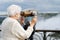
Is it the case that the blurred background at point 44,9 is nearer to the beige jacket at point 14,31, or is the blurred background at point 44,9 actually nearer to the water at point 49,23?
the water at point 49,23

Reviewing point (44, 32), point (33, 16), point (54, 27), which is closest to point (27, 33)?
point (33, 16)

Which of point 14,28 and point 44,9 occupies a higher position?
point 14,28

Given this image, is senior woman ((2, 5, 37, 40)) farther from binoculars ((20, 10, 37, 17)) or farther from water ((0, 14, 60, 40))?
water ((0, 14, 60, 40))

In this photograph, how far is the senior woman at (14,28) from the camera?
7.02 feet

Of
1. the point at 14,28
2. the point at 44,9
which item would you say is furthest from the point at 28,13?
the point at 44,9

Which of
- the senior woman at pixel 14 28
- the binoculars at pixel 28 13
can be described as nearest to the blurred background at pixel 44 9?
the binoculars at pixel 28 13

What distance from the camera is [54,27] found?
A: 5.30 m

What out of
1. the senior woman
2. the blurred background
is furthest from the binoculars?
the blurred background

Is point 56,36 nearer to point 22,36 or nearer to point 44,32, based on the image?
point 44,32

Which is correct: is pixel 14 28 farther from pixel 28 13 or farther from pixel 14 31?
pixel 28 13

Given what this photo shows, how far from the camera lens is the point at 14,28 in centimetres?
214

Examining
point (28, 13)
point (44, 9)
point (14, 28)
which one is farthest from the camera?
point (44, 9)

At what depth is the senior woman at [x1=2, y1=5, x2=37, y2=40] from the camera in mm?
2139

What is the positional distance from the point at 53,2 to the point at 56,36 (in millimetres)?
2073
